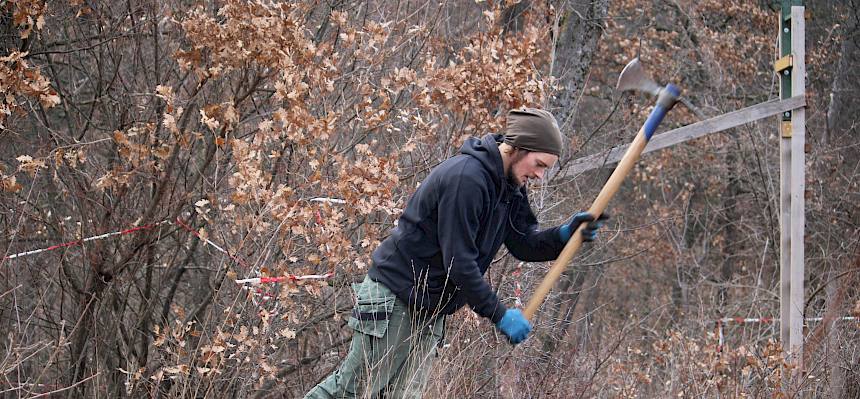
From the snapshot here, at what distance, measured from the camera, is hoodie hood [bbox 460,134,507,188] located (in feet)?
13.0

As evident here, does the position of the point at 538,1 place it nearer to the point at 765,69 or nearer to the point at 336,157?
the point at 336,157

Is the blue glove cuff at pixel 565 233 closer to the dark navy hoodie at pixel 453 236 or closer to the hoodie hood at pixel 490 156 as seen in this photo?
the dark navy hoodie at pixel 453 236

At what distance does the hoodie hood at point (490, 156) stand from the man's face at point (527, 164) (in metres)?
0.05

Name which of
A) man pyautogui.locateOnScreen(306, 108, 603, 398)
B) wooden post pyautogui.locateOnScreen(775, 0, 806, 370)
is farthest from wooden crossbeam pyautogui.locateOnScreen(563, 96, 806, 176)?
man pyautogui.locateOnScreen(306, 108, 603, 398)

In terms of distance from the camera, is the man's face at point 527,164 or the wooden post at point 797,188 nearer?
the man's face at point 527,164

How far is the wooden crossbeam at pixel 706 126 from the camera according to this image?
7.06 meters

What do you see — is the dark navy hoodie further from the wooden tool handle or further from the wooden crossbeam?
the wooden crossbeam

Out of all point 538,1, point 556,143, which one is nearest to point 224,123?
point 556,143

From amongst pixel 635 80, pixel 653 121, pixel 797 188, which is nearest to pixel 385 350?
pixel 653 121

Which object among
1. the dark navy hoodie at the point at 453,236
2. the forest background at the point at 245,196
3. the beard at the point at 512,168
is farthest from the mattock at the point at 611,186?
the forest background at the point at 245,196

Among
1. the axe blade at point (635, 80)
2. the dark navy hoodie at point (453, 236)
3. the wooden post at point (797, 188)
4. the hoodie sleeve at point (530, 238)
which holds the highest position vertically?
the axe blade at point (635, 80)

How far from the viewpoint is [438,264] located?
406cm

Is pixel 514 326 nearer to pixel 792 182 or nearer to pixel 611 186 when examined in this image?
pixel 611 186

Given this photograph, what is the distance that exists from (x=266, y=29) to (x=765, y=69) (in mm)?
10148
